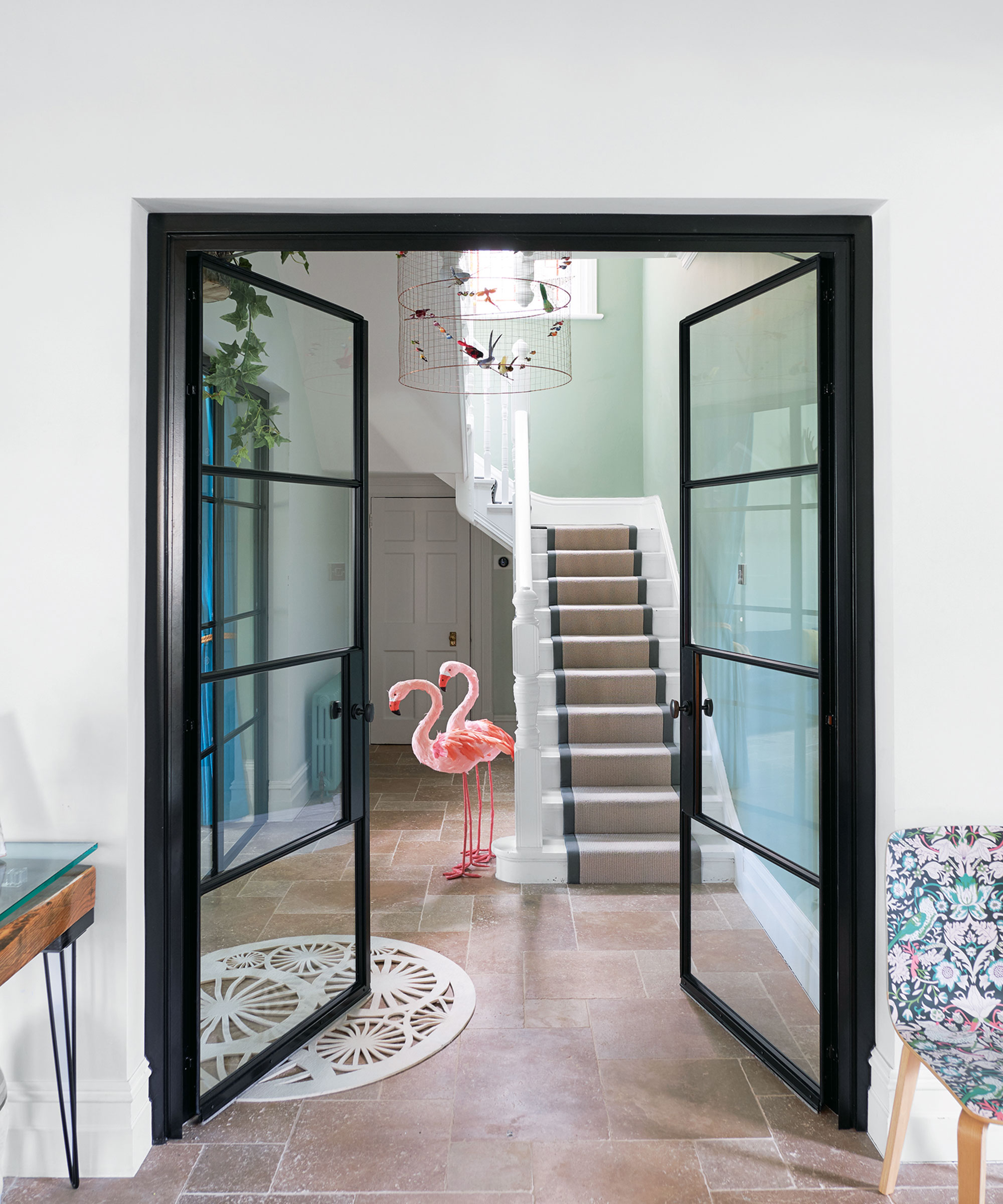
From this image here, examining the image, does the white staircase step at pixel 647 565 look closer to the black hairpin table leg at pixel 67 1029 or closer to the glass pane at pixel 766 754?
the glass pane at pixel 766 754

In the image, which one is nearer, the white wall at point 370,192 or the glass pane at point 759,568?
the white wall at point 370,192

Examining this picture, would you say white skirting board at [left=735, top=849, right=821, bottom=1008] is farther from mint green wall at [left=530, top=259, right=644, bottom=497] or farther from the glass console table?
mint green wall at [left=530, top=259, right=644, bottom=497]

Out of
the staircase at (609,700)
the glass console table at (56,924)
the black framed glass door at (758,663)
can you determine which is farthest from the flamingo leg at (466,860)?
the glass console table at (56,924)

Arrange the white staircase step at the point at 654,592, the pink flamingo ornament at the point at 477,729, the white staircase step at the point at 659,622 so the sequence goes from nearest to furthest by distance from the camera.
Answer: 1. the pink flamingo ornament at the point at 477,729
2. the white staircase step at the point at 659,622
3. the white staircase step at the point at 654,592

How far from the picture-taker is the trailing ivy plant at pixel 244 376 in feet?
7.12

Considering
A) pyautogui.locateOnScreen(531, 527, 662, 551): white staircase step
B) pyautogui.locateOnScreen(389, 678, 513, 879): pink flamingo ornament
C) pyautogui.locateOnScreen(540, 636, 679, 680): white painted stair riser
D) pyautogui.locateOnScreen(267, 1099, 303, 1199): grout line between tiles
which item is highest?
pyautogui.locateOnScreen(531, 527, 662, 551): white staircase step

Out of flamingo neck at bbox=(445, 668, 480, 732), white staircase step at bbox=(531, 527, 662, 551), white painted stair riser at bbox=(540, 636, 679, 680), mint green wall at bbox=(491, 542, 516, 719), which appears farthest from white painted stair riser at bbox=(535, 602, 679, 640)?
mint green wall at bbox=(491, 542, 516, 719)

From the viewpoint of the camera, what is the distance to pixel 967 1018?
1.78m

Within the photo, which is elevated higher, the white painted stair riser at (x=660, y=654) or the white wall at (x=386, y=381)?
the white wall at (x=386, y=381)

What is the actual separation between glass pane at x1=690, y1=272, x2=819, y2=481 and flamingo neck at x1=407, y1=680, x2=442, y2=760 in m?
1.66

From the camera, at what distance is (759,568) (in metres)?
2.36

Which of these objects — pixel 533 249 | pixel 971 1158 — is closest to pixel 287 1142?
pixel 971 1158

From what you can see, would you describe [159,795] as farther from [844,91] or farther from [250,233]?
[844,91]

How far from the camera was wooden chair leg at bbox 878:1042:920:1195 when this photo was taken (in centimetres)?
179
